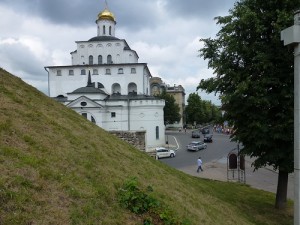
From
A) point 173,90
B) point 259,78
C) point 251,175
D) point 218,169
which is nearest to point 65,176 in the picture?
point 259,78

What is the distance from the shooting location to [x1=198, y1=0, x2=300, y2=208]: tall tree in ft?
33.8

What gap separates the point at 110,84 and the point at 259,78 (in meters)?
47.8

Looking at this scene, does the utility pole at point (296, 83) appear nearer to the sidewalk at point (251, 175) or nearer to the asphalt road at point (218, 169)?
the asphalt road at point (218, 169)

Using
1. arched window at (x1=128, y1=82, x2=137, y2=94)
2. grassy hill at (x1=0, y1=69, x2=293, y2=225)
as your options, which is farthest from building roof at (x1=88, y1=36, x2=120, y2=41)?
grassy hill at (x1=0, y1=69, x2=293, y2=225)

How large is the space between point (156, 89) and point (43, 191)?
93.7 metres

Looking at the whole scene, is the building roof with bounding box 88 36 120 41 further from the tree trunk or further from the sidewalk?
the tree trunk

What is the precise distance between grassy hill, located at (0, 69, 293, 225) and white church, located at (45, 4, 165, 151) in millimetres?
37964

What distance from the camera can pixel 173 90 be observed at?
107562 mm

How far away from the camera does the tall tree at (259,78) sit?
10.3 meters

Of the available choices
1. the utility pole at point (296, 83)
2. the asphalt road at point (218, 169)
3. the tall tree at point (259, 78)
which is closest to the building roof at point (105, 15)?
the asphalt road at point (218, 169)

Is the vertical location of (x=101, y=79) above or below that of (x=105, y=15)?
below

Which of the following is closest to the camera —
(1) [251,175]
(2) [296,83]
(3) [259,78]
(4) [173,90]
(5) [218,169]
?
(2) [296,83]

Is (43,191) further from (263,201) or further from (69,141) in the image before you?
(263,201)

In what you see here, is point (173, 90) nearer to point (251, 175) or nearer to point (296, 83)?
point (251, 175)
